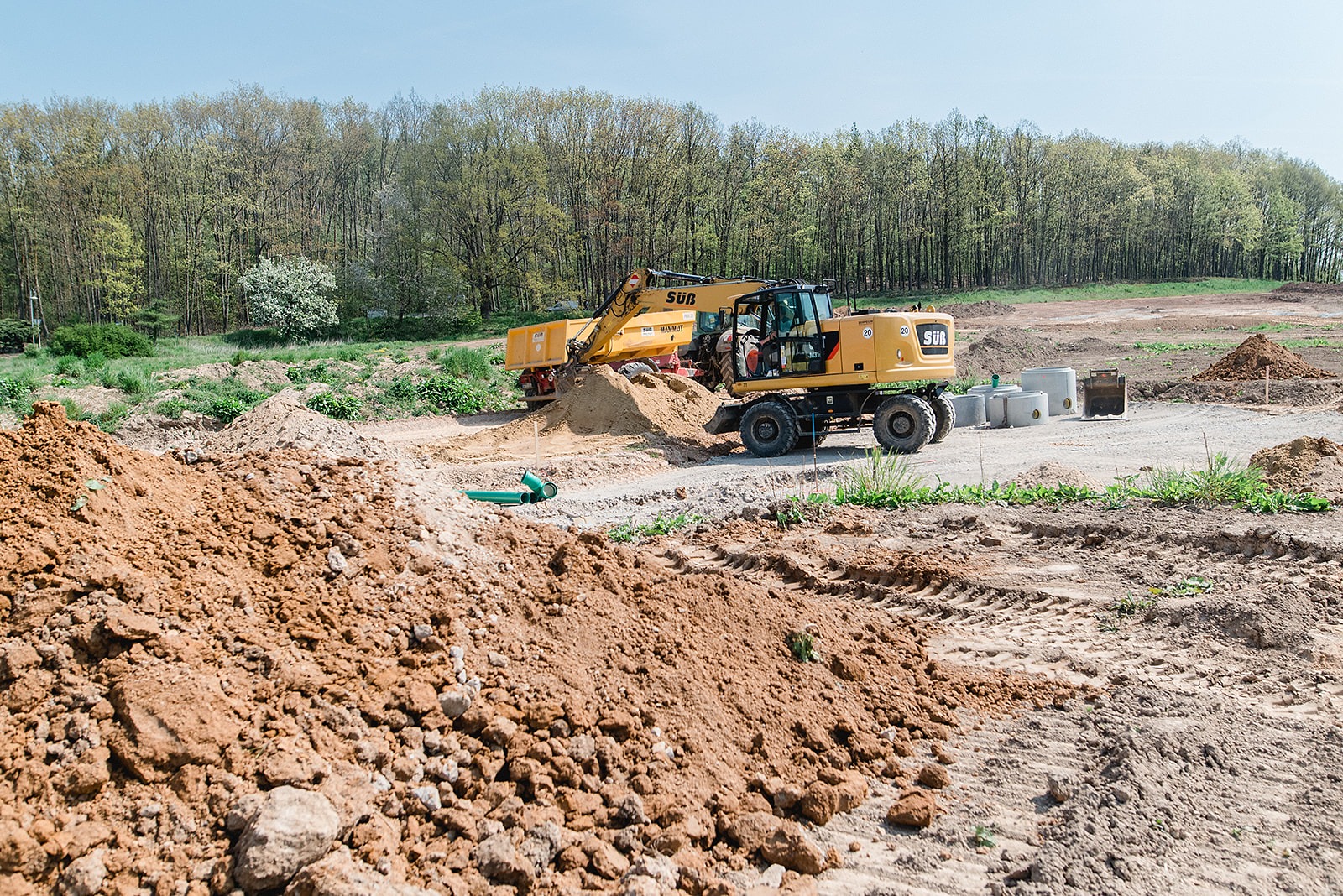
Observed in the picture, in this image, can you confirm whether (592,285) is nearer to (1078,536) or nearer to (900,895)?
(1078,536)

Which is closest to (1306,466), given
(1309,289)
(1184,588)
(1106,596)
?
(1184,588)

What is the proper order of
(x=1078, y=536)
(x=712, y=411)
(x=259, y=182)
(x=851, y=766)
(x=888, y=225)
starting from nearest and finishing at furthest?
1. (x=851, y=766)
2. (x=1078, y=536)
3. (x=712, y=411)
4. (x=259, y=182)
5. (x=888, y=225)

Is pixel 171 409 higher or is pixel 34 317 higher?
pixel 34 317

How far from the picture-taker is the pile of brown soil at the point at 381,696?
3203mm

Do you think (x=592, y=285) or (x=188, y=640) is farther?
(x=592, y=285)

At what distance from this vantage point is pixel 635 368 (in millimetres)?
19703

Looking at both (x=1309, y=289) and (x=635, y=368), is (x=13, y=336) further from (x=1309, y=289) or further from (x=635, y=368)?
(x=1309, y=289)

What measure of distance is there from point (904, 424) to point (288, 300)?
33.2 m

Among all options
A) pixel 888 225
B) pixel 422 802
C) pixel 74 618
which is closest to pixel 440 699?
pixel 422 802

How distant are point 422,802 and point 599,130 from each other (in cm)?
4602

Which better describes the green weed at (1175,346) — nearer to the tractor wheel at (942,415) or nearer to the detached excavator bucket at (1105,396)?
the detached excavator bucket at (1105,396)

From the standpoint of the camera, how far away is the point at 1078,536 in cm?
816

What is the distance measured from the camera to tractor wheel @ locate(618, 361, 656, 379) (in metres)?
19.5

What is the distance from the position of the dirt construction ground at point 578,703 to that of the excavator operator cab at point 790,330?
7162 mm
